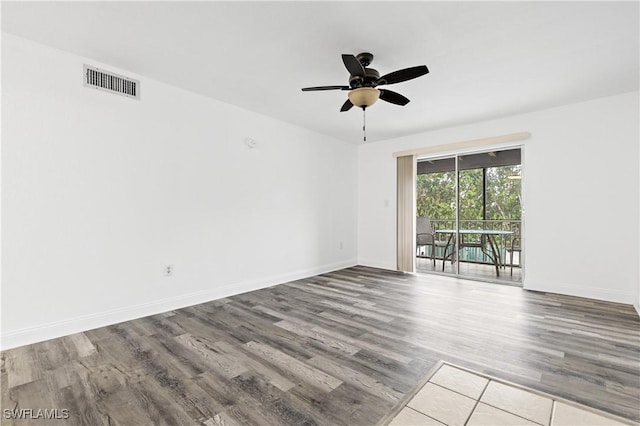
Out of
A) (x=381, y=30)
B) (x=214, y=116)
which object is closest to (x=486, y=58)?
(x=381, y=30)

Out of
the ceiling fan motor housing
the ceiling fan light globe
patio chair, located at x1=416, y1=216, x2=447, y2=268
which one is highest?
the ceiling fan motor housing

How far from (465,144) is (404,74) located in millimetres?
2721

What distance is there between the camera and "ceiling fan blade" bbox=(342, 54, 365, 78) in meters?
2.28

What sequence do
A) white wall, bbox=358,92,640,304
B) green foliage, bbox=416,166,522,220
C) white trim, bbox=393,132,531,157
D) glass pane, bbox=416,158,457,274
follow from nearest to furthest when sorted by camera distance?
1. white wall, bbox=358,92,640,304
2. white trim, bbox=393,132,531,157
3. green foliage, bbox=416,166,522,220
4. glass pane, bbox=416,158,457,274

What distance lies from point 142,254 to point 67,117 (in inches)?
56.4

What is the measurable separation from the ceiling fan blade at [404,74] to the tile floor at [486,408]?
230 cm

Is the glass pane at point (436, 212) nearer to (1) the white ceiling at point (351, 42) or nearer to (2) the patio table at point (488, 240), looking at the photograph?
(2) the patio table at point (488, 240)

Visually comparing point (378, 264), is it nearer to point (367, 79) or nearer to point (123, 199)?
point (367, 79)

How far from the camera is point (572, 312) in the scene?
3.22 metres

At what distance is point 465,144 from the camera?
4734 mm

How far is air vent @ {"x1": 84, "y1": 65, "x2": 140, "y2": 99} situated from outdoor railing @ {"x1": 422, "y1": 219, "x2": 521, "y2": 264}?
5.67m

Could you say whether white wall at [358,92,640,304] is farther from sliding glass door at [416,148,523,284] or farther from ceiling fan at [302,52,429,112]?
ceiling fan at [302,52,429,112]

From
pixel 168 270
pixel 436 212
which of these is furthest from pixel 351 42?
pixel 436 212

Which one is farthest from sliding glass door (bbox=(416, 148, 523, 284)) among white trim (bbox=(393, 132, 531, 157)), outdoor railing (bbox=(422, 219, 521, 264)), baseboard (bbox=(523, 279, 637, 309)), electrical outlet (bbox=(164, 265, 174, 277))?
electrical outlet (bbox=(164, 265, 174, 277))
